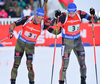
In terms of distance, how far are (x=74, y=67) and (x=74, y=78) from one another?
1271 millimetres

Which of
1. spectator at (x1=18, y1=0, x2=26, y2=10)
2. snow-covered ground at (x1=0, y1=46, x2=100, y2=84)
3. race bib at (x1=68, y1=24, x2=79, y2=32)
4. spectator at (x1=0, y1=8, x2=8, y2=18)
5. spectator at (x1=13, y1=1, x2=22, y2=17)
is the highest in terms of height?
spectator at (x1=18, y1=0, x2=26, y2=10)

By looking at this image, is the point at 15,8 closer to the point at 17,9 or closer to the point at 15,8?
the point at 15,8

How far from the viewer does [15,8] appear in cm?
1193

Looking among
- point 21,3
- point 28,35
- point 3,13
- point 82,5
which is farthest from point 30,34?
point 21,3

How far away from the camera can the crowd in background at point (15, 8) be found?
11.4m

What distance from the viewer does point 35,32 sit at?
4.93 metres

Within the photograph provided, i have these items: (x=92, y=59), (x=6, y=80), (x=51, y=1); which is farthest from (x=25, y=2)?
(x=6, y=80)

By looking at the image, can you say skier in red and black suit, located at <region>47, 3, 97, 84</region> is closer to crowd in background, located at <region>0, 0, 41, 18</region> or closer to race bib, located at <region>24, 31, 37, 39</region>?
race bib, located at <region>24, 31, 37, 39</region>

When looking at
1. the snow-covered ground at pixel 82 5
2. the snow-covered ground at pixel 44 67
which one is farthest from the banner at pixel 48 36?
the snow-covered ground at pixel 82 5

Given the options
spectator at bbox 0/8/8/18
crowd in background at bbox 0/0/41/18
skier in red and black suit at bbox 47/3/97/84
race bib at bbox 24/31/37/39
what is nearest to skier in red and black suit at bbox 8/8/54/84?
race bib at bbox 24/31/37/39

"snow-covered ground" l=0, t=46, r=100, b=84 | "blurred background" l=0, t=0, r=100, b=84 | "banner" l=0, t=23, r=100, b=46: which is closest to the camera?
"snow-covered ground" l=0, t=46, r=100, b=84

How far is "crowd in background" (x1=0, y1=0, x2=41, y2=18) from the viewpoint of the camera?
11.4 metres

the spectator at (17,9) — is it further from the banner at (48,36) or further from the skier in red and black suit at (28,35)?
the skier in red and black suit at (28,35)

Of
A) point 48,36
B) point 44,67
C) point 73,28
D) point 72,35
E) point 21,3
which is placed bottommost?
point 44,67
